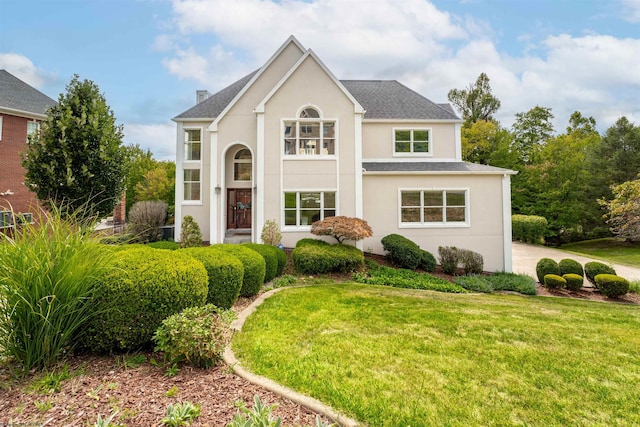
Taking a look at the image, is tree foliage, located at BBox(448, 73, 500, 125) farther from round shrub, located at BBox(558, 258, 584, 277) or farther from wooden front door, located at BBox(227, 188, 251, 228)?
wooden front door, located at BBox(227, 188, 251, 228)

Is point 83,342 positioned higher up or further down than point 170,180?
further down

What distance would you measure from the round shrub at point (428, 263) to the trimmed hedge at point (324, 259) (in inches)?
123

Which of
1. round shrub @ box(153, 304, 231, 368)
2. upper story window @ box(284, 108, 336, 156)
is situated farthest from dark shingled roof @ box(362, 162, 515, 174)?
round shrub @ box(153, 304, 231, 368)

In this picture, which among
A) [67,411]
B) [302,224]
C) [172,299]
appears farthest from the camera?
[302,224]

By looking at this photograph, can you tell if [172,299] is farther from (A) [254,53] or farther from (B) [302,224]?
(A) [254,53]

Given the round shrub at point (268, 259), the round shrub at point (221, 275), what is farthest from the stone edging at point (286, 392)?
the round shrub at point (268, 259)

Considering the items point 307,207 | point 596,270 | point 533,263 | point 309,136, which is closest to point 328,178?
point 307,207

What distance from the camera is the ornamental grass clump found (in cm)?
311

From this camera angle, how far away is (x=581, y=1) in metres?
9.93

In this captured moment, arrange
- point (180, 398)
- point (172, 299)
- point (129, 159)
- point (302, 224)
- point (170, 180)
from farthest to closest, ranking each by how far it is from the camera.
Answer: point (170, 180)
point (302, 224)
point (129, 159)
point (172, 299)
point (180, 398)

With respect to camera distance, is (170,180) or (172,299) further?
(170,180)

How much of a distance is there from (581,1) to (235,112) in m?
14.1

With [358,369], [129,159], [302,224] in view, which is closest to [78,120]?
[129,159]

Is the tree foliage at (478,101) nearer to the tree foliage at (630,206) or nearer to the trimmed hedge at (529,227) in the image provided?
the trimmed hedge at (529,227)
